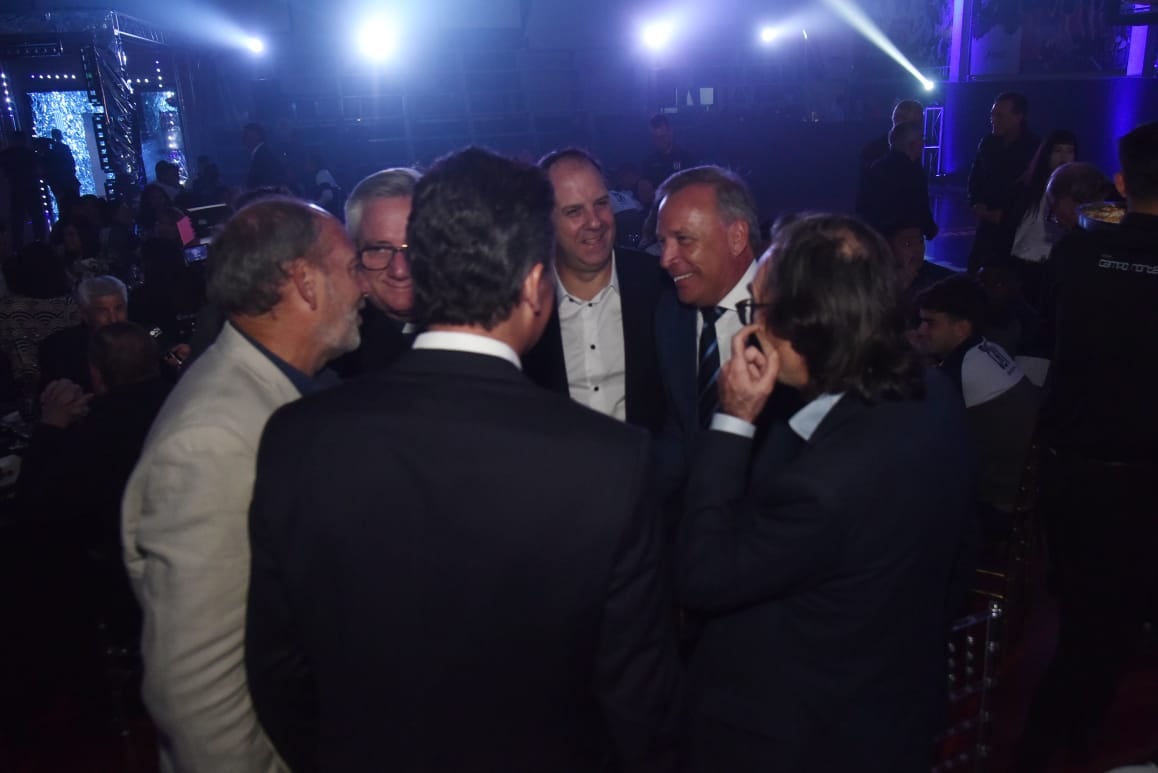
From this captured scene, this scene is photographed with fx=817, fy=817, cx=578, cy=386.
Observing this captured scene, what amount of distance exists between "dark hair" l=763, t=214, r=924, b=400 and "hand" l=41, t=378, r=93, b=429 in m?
2.65

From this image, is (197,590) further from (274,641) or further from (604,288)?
(604,288)

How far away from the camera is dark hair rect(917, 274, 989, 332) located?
3.28m

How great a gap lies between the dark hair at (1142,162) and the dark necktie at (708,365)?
110 centimetres

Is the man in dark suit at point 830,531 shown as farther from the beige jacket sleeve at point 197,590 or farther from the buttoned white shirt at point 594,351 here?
the buttoned white shirt at point 594,351

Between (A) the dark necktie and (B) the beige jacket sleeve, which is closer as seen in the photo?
(B) the beige jacket sleeve

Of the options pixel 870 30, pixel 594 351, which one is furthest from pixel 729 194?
pixel 870 30

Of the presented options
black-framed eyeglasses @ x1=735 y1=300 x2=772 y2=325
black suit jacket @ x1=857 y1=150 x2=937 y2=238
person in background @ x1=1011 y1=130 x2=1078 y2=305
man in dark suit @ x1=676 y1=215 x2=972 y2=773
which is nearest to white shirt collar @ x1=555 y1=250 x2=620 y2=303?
black-framed eyeglasses @ x1=735 y1=300 x2=772 y2=325

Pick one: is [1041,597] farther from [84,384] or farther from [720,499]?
[84,384]

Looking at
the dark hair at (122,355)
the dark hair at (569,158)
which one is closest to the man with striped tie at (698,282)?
the dark hair at (569,158)

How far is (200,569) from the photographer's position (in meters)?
1.28

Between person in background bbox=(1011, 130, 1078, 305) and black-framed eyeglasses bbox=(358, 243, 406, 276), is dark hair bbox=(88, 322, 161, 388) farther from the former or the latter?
person in background bbox=(1011, 130, 1078, 305)

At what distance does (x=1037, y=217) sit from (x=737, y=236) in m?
3.30

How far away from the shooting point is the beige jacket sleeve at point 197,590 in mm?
1281

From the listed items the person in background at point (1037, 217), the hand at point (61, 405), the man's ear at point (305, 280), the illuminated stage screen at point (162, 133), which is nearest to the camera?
the man's ear at point (305, 280)
